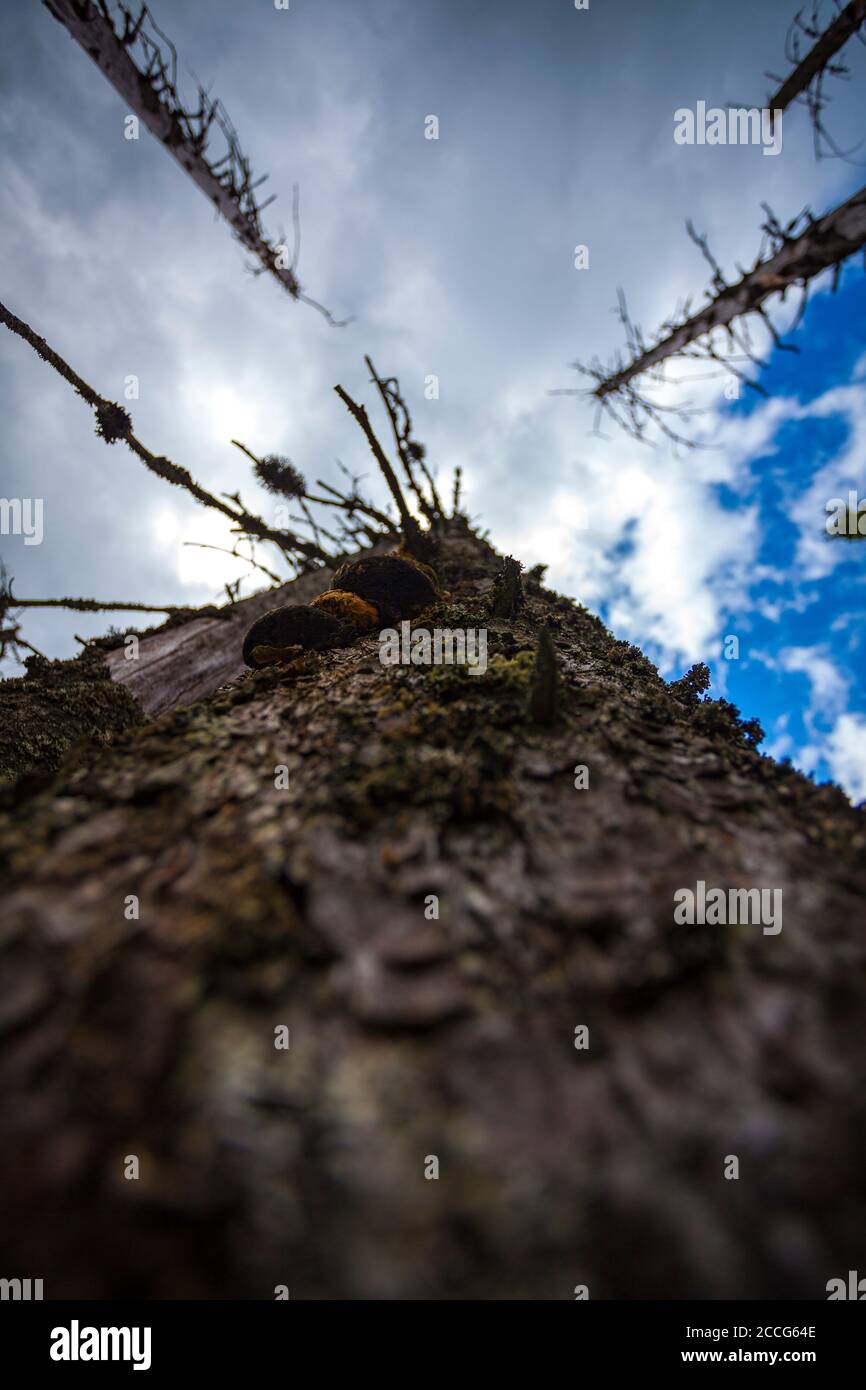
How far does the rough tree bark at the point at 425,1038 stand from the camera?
45.8 inches

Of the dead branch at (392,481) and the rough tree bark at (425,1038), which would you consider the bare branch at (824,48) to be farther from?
the rough tree bark at (425,1038)

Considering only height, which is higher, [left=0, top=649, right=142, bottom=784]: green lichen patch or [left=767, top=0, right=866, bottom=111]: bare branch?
[left=767, top=0, right=866, bottom=111]: bare branch

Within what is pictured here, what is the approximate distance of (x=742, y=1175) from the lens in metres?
1.28

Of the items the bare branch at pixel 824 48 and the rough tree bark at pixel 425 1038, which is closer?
the rough tree bark at pixel 425 1038

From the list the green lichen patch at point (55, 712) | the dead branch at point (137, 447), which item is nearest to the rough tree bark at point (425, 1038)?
the green lichen patch at point (55, 712)

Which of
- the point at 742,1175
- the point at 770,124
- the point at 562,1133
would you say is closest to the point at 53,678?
the point at 562,1133

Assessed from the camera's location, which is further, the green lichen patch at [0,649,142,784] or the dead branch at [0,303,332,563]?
the dead branch at [0,303,332,563]

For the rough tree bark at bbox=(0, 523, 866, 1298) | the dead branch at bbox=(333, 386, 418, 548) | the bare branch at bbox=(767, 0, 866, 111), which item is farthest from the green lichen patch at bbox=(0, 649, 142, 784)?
the bare branch at bbox=(767, 0, 866, 111)

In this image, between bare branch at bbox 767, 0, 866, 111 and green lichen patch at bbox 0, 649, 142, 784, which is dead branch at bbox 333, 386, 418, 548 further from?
bare branch at bbox 767, 0, 866, 111

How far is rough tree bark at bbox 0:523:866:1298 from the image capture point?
1163 mm

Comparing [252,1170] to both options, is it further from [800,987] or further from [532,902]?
[800,987]

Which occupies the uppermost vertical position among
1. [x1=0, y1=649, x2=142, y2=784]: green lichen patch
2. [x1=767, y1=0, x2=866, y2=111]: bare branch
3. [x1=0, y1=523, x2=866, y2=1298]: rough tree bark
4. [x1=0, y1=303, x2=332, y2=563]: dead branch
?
[x1=767, y1=0, x2=866, y2=111]: bare branch

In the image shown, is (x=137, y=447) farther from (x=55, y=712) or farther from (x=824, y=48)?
(x=824, y=48)
